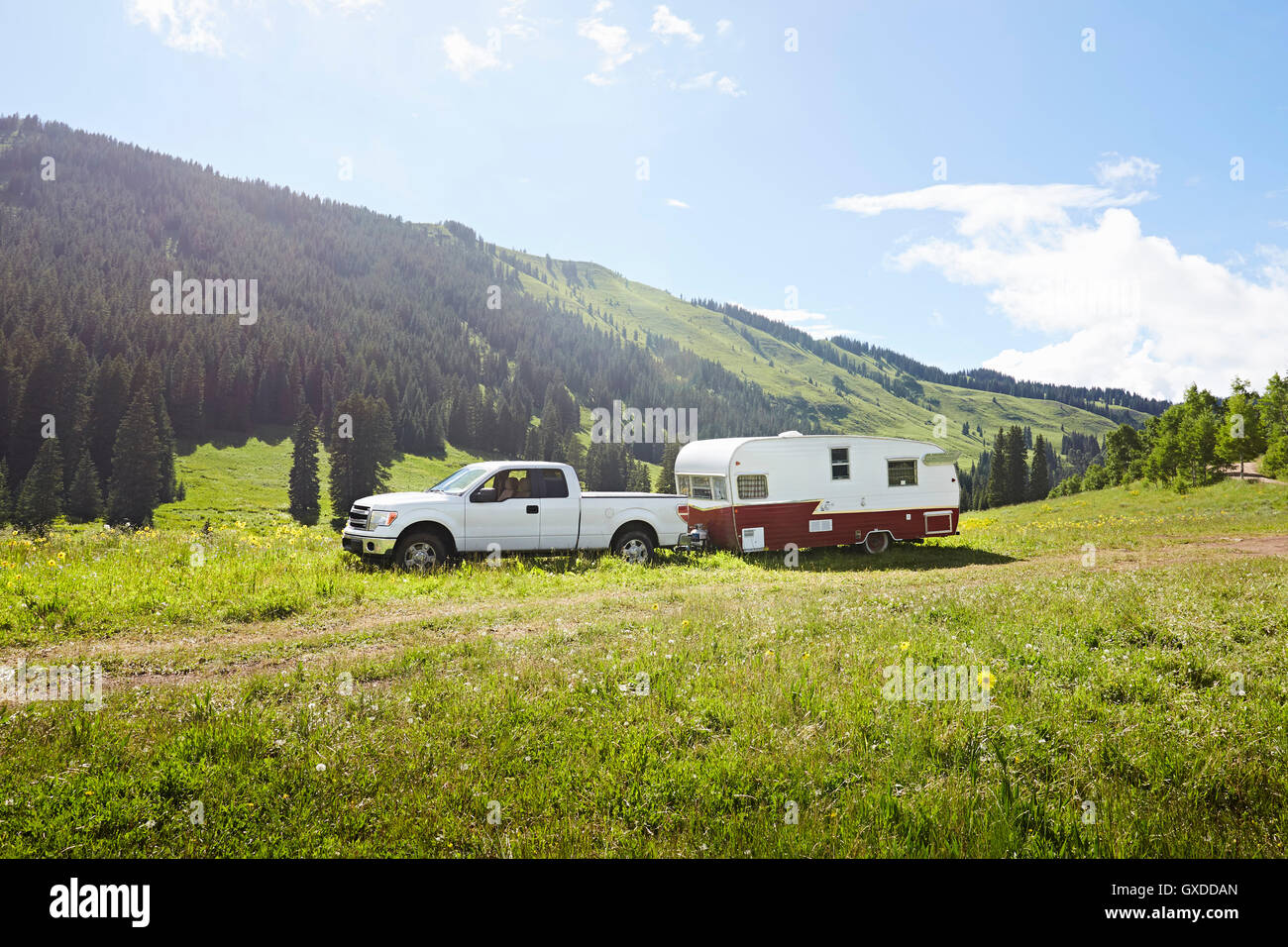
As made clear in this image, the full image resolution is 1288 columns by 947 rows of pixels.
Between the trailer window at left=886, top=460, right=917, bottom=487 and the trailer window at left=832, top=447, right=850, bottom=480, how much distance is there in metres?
1.56

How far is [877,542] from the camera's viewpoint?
21219mm

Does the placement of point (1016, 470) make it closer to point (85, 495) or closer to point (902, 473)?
point (902, 473)

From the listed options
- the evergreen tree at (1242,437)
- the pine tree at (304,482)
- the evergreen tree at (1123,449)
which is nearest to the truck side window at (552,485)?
the evergreen tree at (1242,437)

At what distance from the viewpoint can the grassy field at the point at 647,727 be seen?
3811 mm

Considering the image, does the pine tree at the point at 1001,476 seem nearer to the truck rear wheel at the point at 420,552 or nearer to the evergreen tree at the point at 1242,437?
the evergreen tree at the point at 1242,437

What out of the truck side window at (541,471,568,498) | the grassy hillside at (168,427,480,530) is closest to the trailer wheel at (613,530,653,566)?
the truck side window at (541,471,568,498)

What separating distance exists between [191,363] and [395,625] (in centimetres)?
11631

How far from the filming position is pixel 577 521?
1631 cm

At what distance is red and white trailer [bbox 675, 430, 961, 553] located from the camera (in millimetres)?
19438

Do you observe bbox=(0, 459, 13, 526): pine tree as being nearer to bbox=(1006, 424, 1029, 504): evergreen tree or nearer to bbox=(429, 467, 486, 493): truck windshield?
bbox=(429, 467, 486, 493): truck windshield

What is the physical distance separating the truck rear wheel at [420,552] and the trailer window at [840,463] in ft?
39.0

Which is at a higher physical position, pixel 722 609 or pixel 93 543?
pixel 93 543
